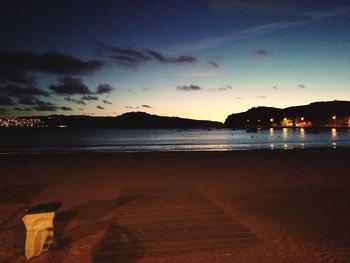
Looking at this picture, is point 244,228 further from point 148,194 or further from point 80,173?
point 80,173

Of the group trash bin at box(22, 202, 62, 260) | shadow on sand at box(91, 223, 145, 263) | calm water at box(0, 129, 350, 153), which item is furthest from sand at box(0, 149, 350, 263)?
calm water at box(0, 129, 350, 153)

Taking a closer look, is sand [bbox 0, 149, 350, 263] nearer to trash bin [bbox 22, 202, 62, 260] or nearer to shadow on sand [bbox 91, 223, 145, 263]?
shadow on sand [bbox 91, 223, 145, 263]

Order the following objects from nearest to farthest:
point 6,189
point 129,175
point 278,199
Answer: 1. point 278,199
2. point 6,189
3. point 129,175

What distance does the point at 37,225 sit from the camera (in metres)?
5.54

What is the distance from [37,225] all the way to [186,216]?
3.41 metres

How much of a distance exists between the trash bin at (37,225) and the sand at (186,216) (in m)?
0.22

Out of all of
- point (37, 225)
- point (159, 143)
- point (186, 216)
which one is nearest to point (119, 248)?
point (37, 225)

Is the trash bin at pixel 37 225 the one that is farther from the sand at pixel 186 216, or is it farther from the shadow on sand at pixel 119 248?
the shadow on sand at pixel 119 248

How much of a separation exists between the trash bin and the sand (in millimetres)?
218

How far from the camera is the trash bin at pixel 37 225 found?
5.49 meters

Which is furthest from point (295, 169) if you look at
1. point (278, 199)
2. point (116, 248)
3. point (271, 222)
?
point (116, 248)

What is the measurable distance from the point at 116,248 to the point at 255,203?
478cm

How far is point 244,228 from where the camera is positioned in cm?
723

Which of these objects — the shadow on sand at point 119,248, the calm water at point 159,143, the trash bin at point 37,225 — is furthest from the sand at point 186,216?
the calm water at point 159,143
